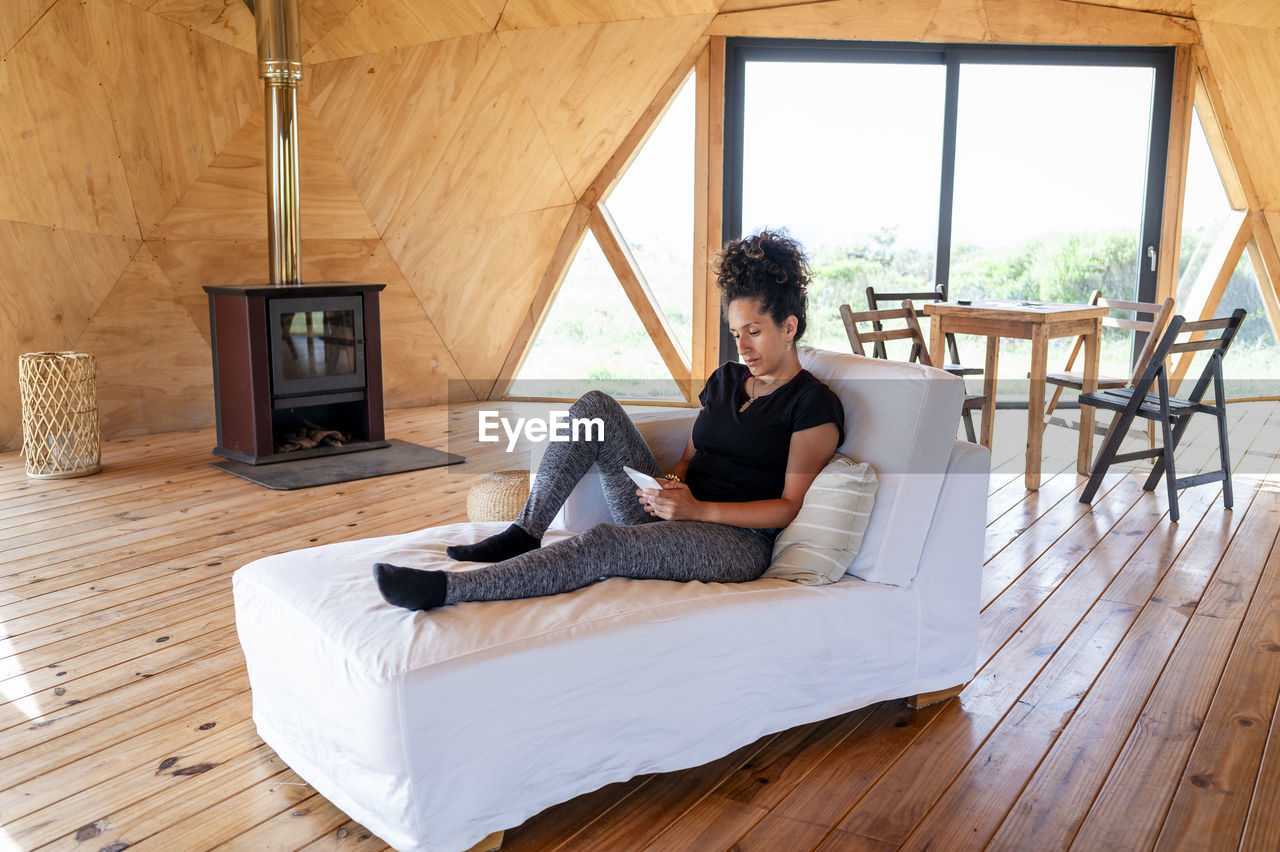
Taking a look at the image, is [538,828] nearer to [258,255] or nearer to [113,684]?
[113,684]

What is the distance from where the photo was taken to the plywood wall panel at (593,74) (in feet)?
18.4

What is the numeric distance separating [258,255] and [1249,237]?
6.14 metres

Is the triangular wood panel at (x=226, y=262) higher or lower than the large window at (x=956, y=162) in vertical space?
lower

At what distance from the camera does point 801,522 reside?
240cm

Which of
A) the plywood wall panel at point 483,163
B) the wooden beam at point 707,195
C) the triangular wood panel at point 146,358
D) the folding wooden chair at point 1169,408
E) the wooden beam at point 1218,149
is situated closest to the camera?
the folding wooden chair at point 1169,408

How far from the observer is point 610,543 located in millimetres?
2230

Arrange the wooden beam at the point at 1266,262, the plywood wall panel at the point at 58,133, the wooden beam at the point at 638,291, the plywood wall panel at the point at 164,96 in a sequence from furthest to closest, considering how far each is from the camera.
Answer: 1. the wooden beam at the point at 638,291
2. the wooden beam at the point at 1266,262
3. the plywood wall panel at the point at 164,96
4. the plywood wall panel at the point at 58,133

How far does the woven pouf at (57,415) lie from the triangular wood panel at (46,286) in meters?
0.36

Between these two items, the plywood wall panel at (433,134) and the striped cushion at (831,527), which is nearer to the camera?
the striped cushion at (831,527)

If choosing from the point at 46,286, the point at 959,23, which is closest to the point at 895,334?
the point at 959,23

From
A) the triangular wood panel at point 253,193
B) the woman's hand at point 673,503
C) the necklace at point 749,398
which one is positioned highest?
the triangular wood panel at point 253,193

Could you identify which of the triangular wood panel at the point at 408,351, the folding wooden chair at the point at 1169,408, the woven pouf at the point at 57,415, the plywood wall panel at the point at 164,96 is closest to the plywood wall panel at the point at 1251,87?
the folding wooden chair at the point at 1169,408

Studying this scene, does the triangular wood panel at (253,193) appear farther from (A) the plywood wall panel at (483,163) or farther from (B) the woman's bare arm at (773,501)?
(B) the woman's bare arm at (773,501)

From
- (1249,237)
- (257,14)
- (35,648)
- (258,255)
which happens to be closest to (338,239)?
(258,255)
